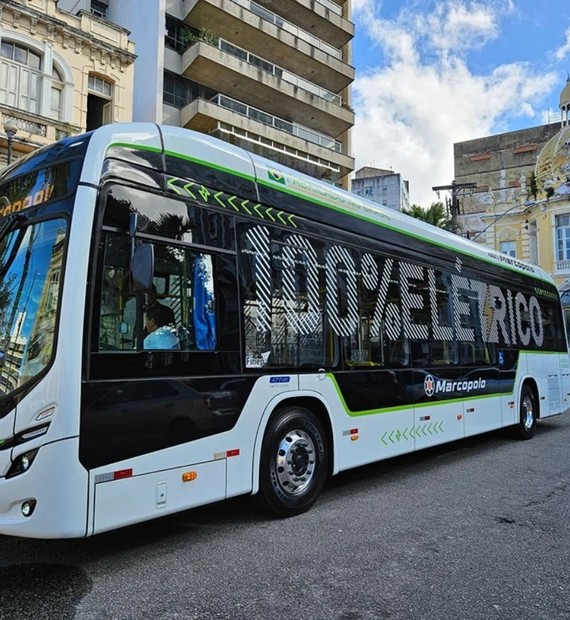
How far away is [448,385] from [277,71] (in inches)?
996

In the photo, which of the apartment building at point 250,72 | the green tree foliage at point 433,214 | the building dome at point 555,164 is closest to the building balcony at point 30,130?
the apartment building at point 250,72

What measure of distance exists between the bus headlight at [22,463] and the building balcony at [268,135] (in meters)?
22.6

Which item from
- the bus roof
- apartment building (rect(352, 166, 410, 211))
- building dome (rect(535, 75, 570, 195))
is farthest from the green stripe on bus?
apartment building (rect(352, 166, 410, 211))

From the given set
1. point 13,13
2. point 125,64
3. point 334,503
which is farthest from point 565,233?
point 334,503

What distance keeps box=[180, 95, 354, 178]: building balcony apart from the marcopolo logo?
19.3m

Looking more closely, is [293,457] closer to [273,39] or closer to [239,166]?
[239,166]

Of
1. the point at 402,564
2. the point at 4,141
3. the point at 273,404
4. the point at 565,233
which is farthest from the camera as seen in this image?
the point at 565,233

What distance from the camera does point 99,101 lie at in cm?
1898

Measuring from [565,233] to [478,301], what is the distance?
2930 centimetres

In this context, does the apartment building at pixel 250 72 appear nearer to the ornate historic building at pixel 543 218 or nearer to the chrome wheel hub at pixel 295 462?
the ornate historic building at pixel 543 218

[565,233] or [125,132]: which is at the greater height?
[565,233]

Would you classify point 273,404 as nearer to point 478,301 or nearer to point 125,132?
point 125,132

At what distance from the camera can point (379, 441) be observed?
6379 millimetres

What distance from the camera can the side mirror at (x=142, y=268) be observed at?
3.92 m
